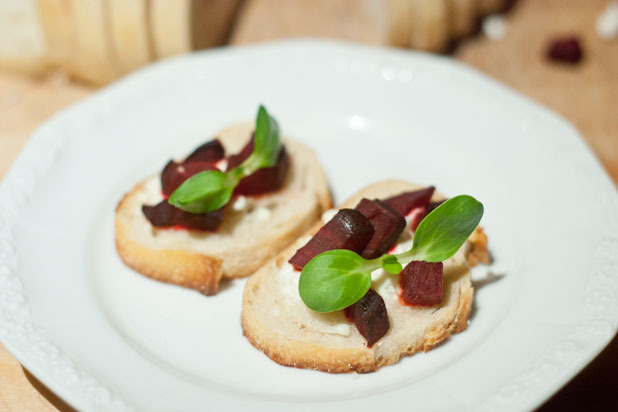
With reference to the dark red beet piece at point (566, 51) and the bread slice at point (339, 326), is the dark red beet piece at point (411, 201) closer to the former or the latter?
the bread slice at point (339, 326)

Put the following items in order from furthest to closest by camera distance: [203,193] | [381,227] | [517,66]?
[517,66], [203,193], [381,227]

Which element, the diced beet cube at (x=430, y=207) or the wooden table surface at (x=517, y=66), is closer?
the diced beet cube at (x=430, y=207)

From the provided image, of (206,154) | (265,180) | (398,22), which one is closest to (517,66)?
(398,22)

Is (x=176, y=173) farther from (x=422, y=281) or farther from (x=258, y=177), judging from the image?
(x=422, y=281)

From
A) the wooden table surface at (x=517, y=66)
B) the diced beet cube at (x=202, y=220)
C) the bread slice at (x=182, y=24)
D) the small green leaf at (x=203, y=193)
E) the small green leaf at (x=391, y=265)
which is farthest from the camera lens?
the bread slice at (x=182, y=24)

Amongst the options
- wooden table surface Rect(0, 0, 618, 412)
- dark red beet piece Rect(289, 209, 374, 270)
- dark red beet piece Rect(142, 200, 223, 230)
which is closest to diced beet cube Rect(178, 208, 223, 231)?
dark red beet piece Rect(142, 200, 223, 230)

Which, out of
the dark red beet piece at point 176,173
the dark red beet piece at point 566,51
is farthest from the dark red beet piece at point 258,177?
the dark red beet piece at point 566,51

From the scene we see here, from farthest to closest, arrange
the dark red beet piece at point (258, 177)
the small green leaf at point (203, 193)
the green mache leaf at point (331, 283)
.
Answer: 1. the dark red beet piece at point (258, 177)
2. the small green leaf at point (203, 193)
3. the green mache leaf at point (331, 283)
